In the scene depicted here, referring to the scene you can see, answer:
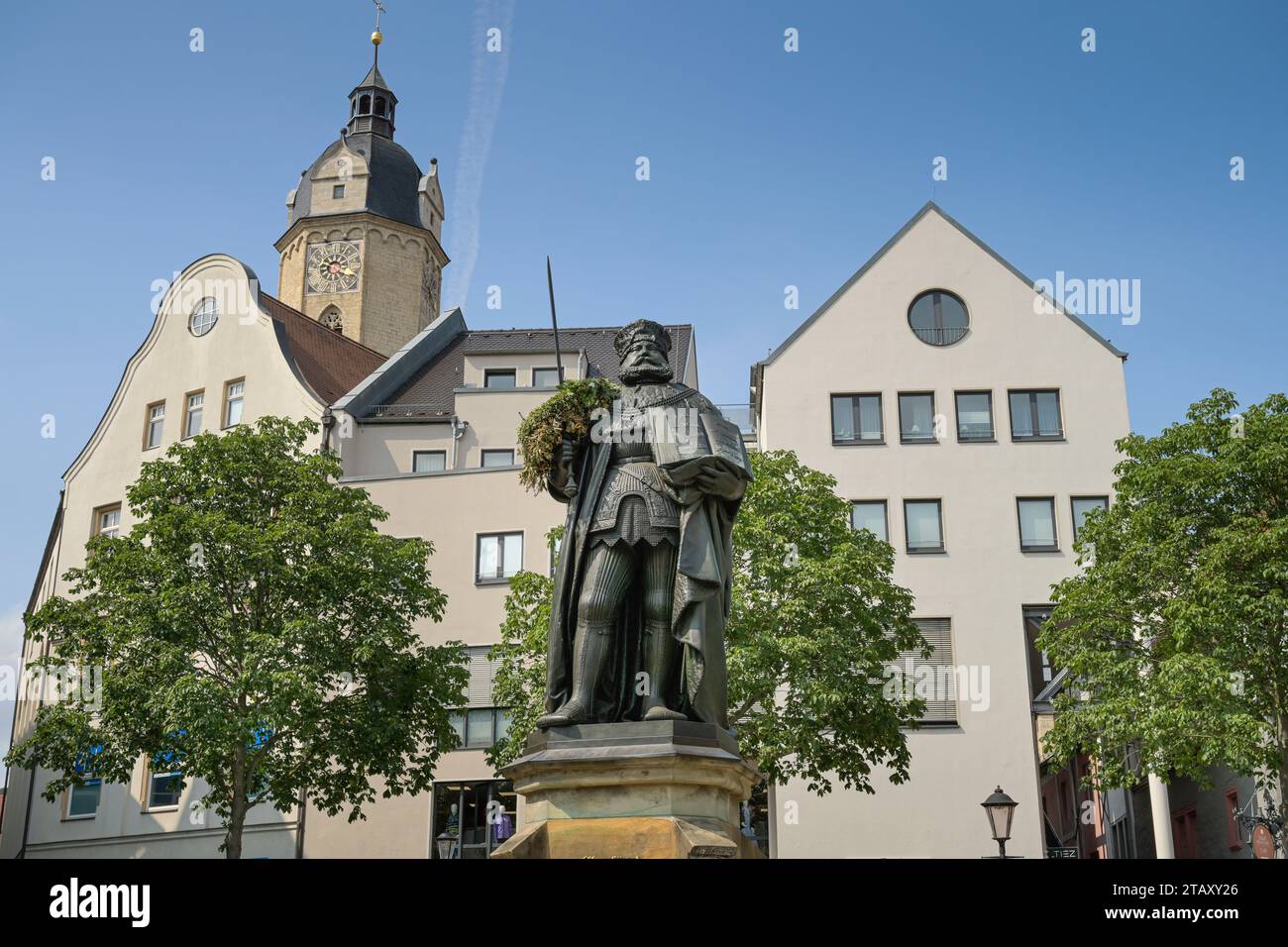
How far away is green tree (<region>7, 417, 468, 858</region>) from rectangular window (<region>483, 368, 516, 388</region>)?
15.3m

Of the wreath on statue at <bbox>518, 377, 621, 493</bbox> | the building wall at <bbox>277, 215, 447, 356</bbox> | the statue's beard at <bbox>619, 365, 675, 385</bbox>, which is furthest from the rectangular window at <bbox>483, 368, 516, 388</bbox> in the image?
the wreath on statue at <bbox>518, 377, 621, 493</bbox>

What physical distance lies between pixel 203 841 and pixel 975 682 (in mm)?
20051

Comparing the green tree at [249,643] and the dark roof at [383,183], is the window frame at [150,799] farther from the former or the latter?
the dark roof at [383,183]

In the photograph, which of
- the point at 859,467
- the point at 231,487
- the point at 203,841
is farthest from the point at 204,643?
the point at 859,467

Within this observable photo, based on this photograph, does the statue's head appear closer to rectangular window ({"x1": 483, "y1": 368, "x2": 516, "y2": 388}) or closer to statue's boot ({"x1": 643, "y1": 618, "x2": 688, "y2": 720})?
statue's boot ({"x1": 643, "y1": 618, "x2": 688, "y2": 720})

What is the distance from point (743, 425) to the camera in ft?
134

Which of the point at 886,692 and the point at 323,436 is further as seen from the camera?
the point at 323,436

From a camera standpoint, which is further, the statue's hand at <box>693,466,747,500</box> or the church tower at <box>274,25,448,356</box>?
the church tower at <box>274,25,448,356</box>

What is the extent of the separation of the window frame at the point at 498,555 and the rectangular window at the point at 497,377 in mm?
7926

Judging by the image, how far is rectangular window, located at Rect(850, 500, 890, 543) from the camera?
35281 millimetres

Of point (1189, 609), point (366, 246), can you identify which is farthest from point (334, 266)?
point (1189, 609)

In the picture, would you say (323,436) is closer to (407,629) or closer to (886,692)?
(407,629)

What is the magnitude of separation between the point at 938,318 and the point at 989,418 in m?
3.08
